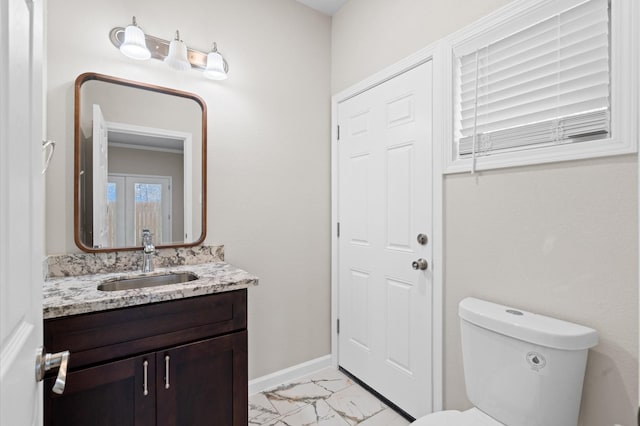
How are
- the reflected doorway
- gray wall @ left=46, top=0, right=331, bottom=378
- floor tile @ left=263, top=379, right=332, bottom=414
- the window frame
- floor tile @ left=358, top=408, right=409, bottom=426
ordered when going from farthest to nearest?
floor tile @ left=263, top=379, right=332, bottom=414
floor tile @ left=358, top=408, right=409, bottom=426
the reflected doorway
gray wall @ left=46, top=0, right=331, bottom=378
the window frame

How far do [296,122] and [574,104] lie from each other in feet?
5.09

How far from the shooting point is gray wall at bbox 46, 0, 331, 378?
155 centimetres

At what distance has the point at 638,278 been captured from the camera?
3.39 feet

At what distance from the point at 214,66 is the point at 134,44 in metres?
0.39

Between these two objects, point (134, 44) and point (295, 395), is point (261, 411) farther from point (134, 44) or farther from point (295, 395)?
point (134, 44)

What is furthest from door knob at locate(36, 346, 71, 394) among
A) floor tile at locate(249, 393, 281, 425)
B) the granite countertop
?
floor tile at locate(249, 393, 281, 425)

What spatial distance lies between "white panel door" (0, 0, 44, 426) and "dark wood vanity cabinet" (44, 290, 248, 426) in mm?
525

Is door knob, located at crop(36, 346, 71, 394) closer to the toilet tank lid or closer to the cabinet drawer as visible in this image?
the cabinet drawer

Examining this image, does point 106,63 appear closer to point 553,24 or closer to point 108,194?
point 108,194

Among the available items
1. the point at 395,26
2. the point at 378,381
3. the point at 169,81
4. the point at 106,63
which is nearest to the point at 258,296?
the point at 378,381

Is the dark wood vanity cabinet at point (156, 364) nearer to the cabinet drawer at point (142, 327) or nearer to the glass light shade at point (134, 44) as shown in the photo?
the cabinet drawer at point (142, 327)

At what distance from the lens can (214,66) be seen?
182cm

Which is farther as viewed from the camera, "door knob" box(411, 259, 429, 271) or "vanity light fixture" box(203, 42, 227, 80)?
"vanity light fixture" box(203, 42, 227, 80)

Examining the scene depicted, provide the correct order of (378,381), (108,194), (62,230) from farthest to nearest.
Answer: (378,381), (108,194), (62,230)
